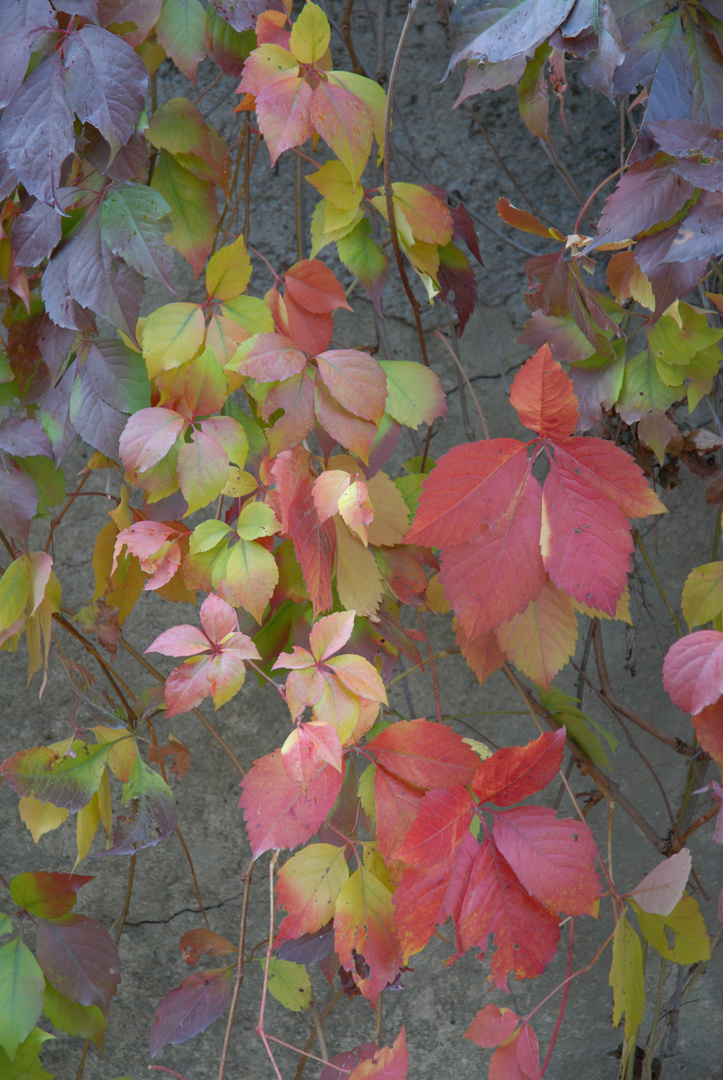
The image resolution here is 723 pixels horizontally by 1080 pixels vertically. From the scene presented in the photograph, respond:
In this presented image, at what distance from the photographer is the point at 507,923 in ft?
2.14

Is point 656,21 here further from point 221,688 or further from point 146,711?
point 146,711

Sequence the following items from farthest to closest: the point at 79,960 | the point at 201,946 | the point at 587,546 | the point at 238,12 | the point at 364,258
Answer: the point at 201,946 < the point at 79,960 < the point at 364,258 < the point at 238,12 < the point at 587,546

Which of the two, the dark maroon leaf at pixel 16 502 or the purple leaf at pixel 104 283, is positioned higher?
the purple leaf at pixel 104 283

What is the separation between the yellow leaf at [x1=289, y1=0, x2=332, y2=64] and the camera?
695 millimetres

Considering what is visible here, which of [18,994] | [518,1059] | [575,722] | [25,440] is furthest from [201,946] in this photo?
[25,440]

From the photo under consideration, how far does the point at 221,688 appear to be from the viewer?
0.65 meters

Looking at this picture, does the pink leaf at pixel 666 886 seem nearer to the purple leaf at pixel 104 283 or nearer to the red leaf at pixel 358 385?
the red leaf at pixel 358 385

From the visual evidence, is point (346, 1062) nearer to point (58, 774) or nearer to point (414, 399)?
point (58, 774)

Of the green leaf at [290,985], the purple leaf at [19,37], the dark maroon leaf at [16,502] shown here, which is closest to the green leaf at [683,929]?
the green leaf at [290,985]

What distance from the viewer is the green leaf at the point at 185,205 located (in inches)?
32.1

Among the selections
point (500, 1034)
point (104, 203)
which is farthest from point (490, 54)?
point (500, 1034)

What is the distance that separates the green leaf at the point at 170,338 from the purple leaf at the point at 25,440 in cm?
16

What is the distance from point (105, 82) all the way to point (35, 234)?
144 millimetres

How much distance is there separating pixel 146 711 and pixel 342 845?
310mm
